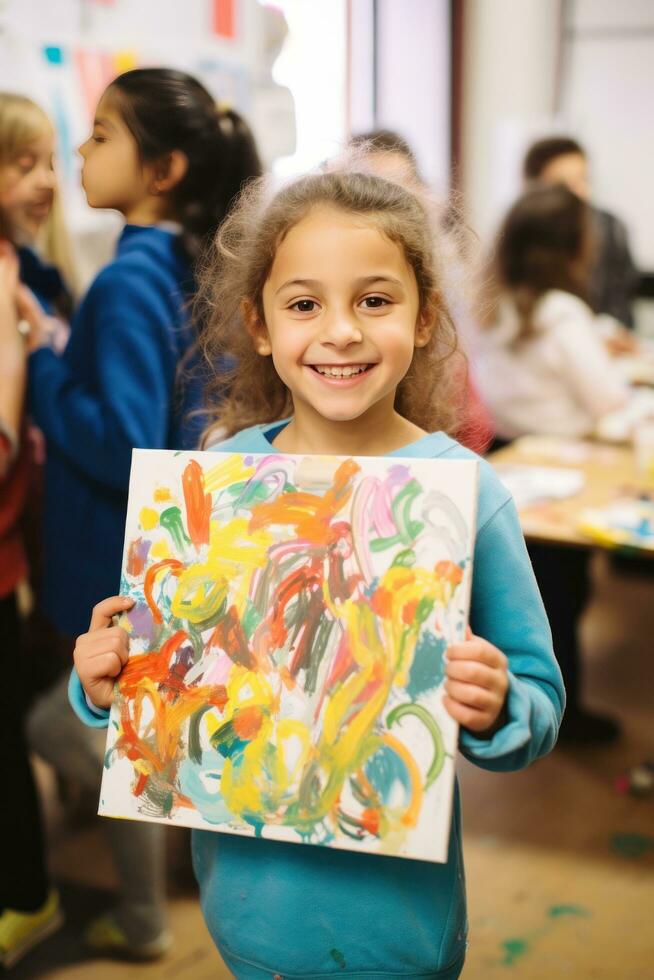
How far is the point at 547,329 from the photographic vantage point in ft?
8.73

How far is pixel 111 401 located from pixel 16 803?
34.2 inches

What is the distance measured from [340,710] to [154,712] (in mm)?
170

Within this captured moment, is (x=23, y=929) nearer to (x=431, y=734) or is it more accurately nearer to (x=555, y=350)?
(x=431, y=734)

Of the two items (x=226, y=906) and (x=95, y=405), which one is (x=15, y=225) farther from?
(x=226, y=906)

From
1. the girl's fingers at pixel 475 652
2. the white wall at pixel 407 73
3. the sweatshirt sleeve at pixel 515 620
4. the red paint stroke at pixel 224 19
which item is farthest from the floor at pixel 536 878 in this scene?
the white wall at pixel 407 73

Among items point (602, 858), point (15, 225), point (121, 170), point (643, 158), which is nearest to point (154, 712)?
point (121, 170)

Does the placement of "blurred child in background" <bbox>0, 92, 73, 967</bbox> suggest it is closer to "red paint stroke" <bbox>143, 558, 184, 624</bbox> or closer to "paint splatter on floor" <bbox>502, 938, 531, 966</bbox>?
"red paint stroke" <bbox>143, 558, 184, 624</bbox>

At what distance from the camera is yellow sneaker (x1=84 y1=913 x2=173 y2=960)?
1.82 m

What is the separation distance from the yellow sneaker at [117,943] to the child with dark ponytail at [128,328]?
0.75 meters

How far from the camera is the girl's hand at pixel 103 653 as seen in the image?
869 mm

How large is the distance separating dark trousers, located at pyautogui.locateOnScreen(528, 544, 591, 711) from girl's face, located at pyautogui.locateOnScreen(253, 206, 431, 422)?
1660 mm

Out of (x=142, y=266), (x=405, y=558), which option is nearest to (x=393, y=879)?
(x=405, y=558)

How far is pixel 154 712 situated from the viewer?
0.87m

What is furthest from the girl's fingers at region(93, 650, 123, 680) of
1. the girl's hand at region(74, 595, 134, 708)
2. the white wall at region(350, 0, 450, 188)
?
the white wall at region(350, 0, 450, 188)
